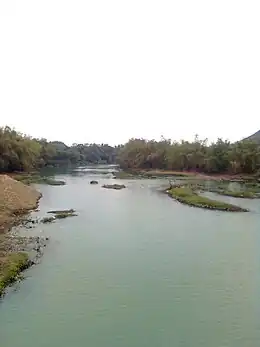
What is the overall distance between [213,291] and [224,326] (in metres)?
2.81

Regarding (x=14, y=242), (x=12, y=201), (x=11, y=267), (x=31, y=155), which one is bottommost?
(x=11, y=267)

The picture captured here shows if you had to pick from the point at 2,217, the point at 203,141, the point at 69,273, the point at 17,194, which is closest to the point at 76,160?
the point at 203,141

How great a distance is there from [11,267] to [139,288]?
547 cm

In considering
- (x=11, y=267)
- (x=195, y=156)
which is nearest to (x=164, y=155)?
(x=195, y=156)

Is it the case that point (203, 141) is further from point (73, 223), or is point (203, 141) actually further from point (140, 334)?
point (140, 334)

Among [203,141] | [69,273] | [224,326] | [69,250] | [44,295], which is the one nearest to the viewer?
[224,326]

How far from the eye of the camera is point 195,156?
288 ft

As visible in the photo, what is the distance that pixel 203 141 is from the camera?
319 feet

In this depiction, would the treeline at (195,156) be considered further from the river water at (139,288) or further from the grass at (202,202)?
the river water at (139,288)

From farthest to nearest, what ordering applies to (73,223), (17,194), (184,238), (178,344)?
(17,194)
(73,223)
(184,238)
(178,344)

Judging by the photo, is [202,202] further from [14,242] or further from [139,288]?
[139,288]

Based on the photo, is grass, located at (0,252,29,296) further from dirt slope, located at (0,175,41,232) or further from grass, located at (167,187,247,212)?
grass, located at (167,187,247,212)

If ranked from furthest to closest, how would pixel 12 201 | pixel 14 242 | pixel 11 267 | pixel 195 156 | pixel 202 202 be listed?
pixel 195 156
pixel 202 202
pixel 12 201
pixel 14 242
pixel 11 267

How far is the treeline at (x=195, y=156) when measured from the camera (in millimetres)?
75250
